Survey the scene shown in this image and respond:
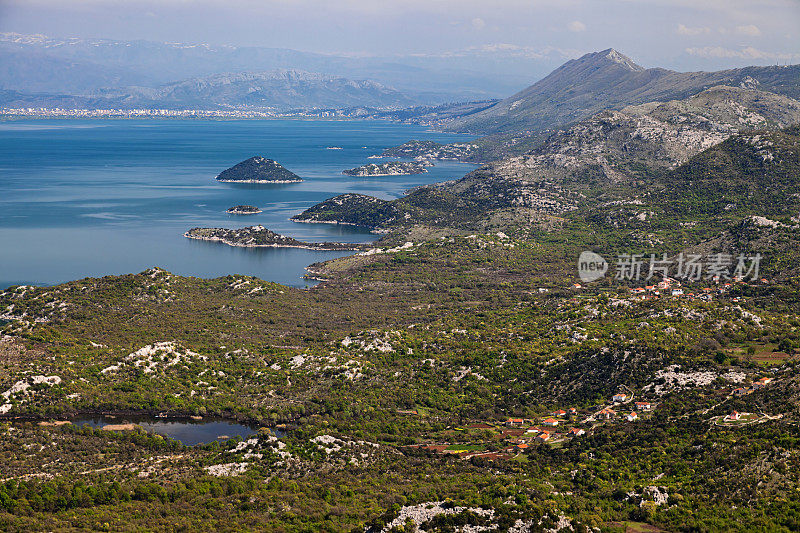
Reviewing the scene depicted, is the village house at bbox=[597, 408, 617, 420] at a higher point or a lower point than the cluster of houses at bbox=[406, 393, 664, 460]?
higher

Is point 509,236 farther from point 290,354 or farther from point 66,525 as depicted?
point 66,525

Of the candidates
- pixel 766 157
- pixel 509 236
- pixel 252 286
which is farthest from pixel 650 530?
pixel 766 157

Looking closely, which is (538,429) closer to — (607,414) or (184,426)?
(607,414)

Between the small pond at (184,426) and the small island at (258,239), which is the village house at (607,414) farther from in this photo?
the small island at (258,239)

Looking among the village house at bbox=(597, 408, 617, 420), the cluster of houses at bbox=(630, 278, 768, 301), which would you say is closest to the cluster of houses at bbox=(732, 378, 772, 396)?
the village house at bbox=(597, 408, 617, 420)

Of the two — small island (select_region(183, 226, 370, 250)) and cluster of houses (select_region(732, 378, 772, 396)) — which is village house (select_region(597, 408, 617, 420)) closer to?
cluster of houses (select_region(732, 378, 772, 396))

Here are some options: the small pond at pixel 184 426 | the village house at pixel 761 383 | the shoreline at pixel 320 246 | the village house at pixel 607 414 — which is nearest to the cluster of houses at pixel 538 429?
the village house at pixel 607 414
